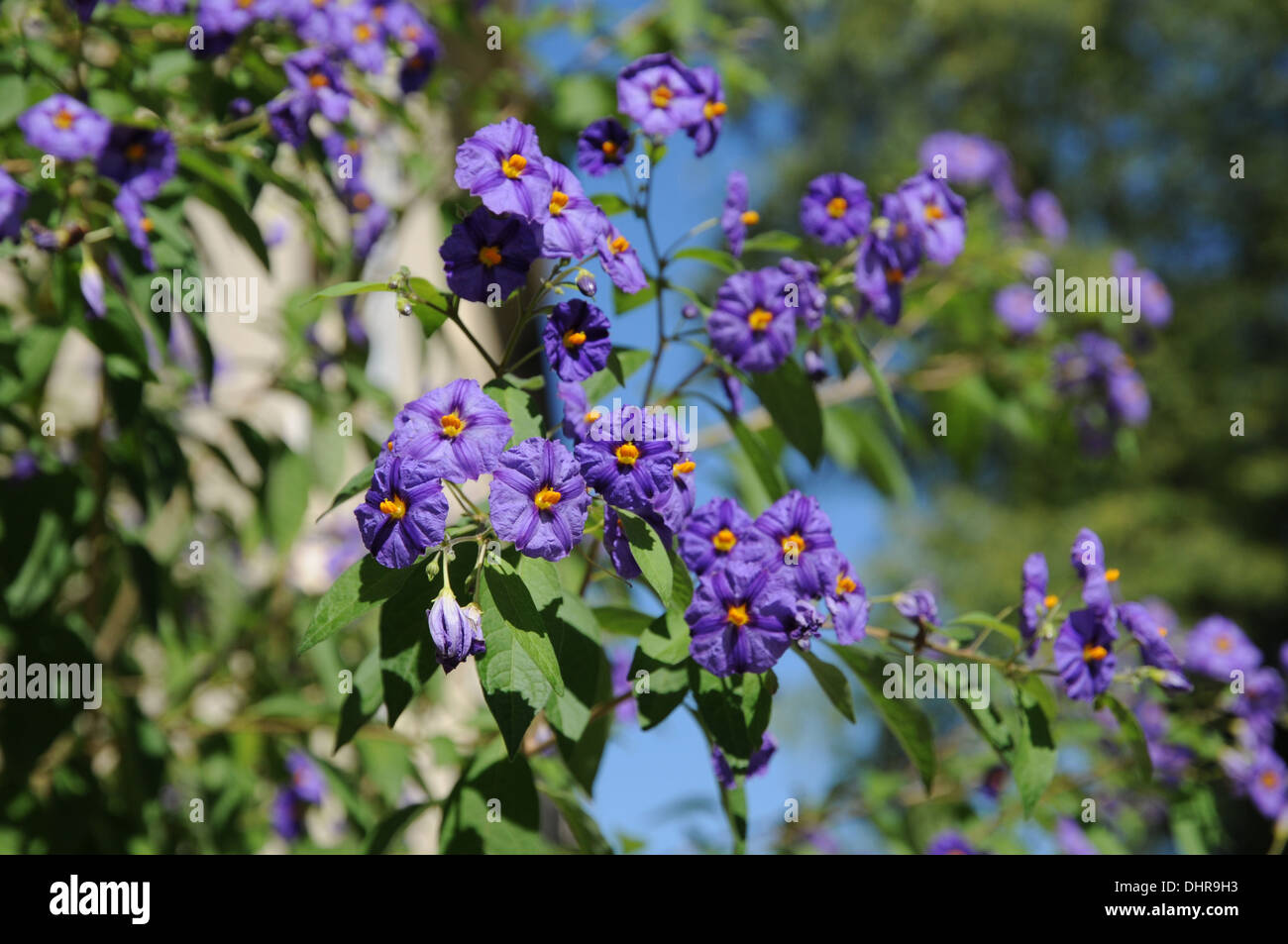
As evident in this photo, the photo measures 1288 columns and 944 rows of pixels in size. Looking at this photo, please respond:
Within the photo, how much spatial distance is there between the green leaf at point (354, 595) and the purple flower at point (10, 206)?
103 cm

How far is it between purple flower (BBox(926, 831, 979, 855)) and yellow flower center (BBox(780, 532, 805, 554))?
1381 mm

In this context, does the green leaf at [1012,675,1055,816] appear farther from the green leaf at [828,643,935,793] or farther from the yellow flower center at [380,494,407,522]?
the yellow flower center at [380,494,407,522]

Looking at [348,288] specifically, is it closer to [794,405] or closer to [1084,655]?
[794,405]

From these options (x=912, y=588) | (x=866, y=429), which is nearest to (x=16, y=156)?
(x=912, y=588)

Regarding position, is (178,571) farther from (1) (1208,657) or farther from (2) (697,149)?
(1) (1208,657)

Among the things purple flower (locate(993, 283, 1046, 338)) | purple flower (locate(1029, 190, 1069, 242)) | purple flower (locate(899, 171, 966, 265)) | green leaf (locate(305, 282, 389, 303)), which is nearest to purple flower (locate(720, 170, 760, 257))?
purple flower (locate(899, 171, 966, 265))

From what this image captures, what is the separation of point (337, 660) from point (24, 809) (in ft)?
2.29

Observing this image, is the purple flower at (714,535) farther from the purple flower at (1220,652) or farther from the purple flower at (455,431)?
the purple flower at (1220,652)

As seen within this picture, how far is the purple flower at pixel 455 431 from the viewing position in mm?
1265

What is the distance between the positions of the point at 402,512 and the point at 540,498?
15 centimetres

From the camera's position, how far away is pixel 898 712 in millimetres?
1731

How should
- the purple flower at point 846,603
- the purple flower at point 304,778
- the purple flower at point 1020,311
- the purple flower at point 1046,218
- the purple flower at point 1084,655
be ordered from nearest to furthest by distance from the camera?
the purple flower at point 846,603
the purple flower at point 1084,655
the purple flower at point 304,778
the purple flower at point 1020,311
the purple flower at point 1046,218

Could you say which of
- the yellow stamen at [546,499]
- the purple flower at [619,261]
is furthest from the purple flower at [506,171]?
the yellow stamen at [546,499]

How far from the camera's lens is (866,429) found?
312 centimetres
